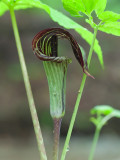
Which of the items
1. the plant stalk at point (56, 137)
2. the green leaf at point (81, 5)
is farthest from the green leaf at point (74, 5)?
the plant stalk at point (56, 137)

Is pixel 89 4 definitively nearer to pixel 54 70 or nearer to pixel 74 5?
pixel 74 5

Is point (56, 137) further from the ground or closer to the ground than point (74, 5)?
closer to the ground

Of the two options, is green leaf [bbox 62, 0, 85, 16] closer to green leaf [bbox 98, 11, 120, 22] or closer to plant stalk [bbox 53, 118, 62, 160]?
green leaf [bbox 98, 11, 120, 22]

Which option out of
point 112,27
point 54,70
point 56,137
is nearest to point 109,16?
point 112,27

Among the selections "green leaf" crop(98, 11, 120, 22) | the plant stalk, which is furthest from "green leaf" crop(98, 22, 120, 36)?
the plant stalk

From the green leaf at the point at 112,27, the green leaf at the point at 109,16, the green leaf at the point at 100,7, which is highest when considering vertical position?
the green leaf at the point at 100,7

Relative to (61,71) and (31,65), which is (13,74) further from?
(61,71)

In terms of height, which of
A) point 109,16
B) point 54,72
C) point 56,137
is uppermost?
point 109,16

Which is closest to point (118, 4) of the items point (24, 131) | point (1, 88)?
point (1, 88)

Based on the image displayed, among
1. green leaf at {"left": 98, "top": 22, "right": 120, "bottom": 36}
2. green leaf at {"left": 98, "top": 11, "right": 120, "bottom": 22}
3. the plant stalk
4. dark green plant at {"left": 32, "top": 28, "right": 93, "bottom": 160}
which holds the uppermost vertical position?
green leaf at {"left": 98, "top": 11, "right": 120, "bottom": 22}

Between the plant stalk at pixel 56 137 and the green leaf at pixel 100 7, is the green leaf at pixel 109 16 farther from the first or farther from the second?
the plant stalk at pixel 56 137

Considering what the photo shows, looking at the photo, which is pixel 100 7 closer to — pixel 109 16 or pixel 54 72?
pixel 109 16
